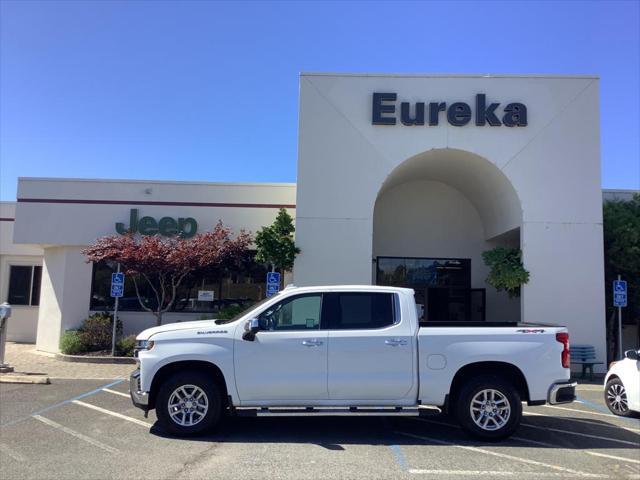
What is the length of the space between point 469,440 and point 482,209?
11.4 m

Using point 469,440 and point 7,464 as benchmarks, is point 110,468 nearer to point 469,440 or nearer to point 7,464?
point 7,464

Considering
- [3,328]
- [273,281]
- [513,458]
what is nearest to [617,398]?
[513,458]

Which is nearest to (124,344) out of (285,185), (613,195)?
(285,185)

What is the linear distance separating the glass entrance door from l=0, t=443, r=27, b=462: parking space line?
12.5 m

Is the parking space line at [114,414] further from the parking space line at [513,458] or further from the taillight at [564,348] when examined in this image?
the taillight at [564,348]

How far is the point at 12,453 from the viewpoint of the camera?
6254 millimetres

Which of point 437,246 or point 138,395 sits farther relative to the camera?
point 437,246

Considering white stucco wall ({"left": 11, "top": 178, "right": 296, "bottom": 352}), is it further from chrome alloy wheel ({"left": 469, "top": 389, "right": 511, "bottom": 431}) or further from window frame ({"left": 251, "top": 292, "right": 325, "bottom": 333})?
chrome alloy wheel ({"left": 469, "top": 389, "right": 511, "bottom": 431})

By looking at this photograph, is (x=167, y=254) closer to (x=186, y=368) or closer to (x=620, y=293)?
(x=186, y=368)

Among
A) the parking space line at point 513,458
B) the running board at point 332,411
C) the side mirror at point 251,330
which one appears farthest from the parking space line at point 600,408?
the side mirror at point 251,330

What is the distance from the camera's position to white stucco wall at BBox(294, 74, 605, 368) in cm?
1412

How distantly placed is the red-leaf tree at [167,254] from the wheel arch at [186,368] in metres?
8.01

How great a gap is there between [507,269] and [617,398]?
559cm

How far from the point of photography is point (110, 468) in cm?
572
